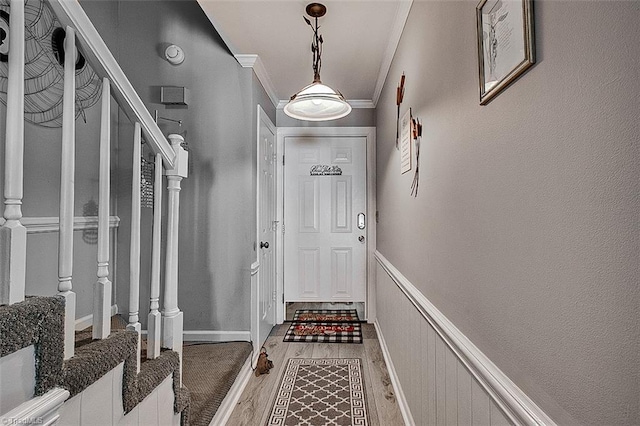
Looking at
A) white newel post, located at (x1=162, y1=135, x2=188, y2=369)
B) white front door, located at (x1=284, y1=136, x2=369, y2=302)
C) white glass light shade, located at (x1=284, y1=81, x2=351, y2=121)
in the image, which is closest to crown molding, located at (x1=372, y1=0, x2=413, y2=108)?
white glass light shade, located at (x1=284, y1=81, x2=351, y2=121)

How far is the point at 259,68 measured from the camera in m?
3.24

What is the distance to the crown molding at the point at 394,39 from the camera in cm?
224

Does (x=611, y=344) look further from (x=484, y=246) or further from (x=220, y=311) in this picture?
(x=220, y=311)

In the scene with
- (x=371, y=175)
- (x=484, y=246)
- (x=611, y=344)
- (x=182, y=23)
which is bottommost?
(x=611, y=344)

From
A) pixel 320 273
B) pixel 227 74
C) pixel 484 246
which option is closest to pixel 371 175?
pixel 320 273

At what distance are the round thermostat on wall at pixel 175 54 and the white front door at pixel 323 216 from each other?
60.4 inches

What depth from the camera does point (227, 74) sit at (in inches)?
120

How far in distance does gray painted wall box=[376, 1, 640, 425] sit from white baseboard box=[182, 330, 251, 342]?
1.98m

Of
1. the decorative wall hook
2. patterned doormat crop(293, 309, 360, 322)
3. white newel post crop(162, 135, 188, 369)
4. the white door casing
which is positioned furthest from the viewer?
patterned doormat crop(293, 309, 360, 322)

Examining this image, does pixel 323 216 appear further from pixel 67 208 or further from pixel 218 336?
Answer: pixel 67 208

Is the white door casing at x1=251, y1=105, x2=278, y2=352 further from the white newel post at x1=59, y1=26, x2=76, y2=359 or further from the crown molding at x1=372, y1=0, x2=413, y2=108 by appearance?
the white newel post at x1=59, y1=26, x2=76, y2=359

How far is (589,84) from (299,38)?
Result: 239cm

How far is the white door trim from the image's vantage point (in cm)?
427

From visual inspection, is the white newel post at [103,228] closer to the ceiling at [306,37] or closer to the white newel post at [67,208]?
the white newel post at [67,208]
